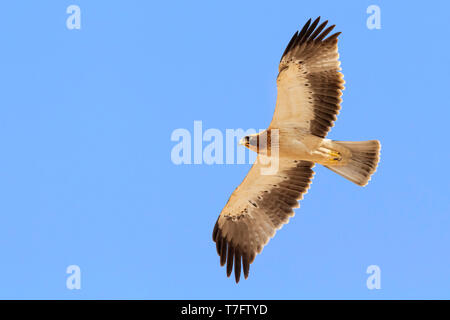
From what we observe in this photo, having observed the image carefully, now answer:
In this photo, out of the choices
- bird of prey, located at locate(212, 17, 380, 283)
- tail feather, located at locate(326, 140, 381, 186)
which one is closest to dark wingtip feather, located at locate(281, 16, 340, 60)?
bird of prey, located at locate(212, 17, 380, 283)

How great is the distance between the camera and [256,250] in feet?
34.2

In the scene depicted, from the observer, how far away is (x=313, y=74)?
31.1 ft

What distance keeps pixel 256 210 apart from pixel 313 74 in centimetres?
264

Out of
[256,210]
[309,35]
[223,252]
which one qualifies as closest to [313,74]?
[309,35]

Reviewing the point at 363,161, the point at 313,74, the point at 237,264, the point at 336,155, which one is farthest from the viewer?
the point at 237,264

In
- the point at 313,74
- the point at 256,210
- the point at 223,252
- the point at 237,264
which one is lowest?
the point at 237,264

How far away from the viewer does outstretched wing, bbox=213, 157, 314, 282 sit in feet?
34.2

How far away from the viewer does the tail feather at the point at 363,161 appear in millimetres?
9906

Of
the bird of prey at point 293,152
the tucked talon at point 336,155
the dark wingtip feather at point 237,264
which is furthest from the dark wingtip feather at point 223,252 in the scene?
the tucked talon at point 336,155

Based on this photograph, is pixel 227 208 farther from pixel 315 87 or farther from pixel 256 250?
pixel 315 87

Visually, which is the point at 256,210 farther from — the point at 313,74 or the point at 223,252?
the point at 313,74

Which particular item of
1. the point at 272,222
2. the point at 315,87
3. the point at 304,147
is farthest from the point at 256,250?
the point at 315,87

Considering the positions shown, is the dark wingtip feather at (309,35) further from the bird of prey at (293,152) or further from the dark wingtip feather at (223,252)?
the dark wingtip feather at (223,252)
